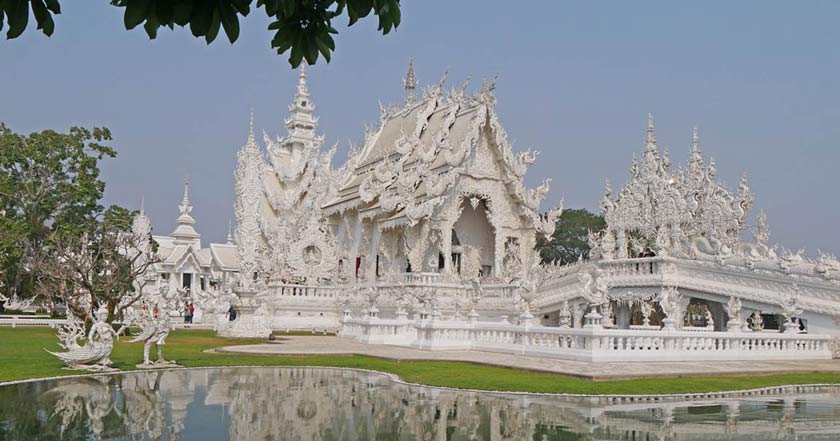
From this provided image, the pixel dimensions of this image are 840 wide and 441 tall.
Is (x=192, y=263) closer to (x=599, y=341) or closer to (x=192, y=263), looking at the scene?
(x=192, y=263)

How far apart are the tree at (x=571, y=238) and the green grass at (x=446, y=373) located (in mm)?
35652

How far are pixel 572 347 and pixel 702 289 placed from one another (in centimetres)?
921

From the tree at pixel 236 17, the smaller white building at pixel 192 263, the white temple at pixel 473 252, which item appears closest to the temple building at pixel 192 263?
the smaller white building at pixel 192 263

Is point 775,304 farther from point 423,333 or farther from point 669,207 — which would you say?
point 423,333

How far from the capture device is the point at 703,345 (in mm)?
14773

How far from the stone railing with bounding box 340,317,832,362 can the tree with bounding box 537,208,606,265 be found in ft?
104

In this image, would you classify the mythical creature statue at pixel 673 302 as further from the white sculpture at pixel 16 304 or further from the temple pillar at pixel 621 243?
the white sculpture at pixel 16 304

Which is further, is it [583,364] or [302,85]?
[302,85]

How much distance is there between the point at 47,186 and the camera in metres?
30.2

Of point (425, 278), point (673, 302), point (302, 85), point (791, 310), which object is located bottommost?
point (791, 310)

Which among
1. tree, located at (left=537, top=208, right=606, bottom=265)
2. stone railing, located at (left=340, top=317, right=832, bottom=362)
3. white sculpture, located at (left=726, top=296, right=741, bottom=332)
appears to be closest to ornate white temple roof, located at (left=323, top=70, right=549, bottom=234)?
stone railing, located at (left=340, top=317, right=832, bottom=362)

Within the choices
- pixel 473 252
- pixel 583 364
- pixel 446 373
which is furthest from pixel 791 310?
pixel 473 252

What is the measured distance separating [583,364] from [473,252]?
1616cm

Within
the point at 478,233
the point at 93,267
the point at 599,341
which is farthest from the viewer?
the point at 478,233
